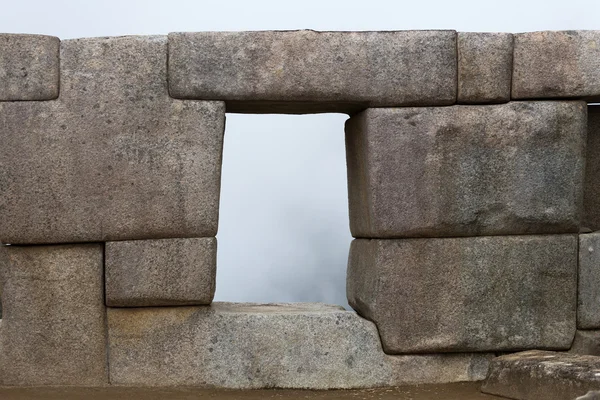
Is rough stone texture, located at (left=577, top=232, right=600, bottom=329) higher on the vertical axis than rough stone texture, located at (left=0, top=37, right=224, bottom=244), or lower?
lower

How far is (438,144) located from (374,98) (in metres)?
0.51

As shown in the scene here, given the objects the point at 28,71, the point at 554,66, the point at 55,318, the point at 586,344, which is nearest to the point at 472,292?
the point at 586,344

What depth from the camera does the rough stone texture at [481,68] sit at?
5.77 meters

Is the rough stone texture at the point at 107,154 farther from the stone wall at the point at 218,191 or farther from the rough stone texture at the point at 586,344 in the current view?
the rough stone texture at the point at 586,344

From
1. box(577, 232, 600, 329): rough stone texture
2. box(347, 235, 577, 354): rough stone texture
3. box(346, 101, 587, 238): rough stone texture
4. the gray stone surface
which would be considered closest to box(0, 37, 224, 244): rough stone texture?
box(346, 101, 587, 238): rough stone texture

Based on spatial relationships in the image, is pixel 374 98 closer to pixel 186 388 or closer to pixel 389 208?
pixel 389 208

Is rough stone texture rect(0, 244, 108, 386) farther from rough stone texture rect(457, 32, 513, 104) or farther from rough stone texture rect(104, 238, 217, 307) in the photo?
rough stone texture rect(457, 32, 513, 104)

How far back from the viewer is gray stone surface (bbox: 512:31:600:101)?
5828 mm

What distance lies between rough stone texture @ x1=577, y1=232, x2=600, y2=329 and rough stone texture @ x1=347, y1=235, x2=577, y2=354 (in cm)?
7

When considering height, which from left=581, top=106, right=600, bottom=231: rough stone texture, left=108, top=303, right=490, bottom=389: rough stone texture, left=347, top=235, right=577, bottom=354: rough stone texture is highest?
left=581, top=106, right=600, bottom=231: rough stone texture

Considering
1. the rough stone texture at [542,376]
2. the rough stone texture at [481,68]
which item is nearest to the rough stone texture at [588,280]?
the rough stone texture at [542,376]

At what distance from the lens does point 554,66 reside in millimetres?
5844

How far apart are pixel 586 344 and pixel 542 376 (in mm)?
996

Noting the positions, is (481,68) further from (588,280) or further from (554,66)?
(588,280)
